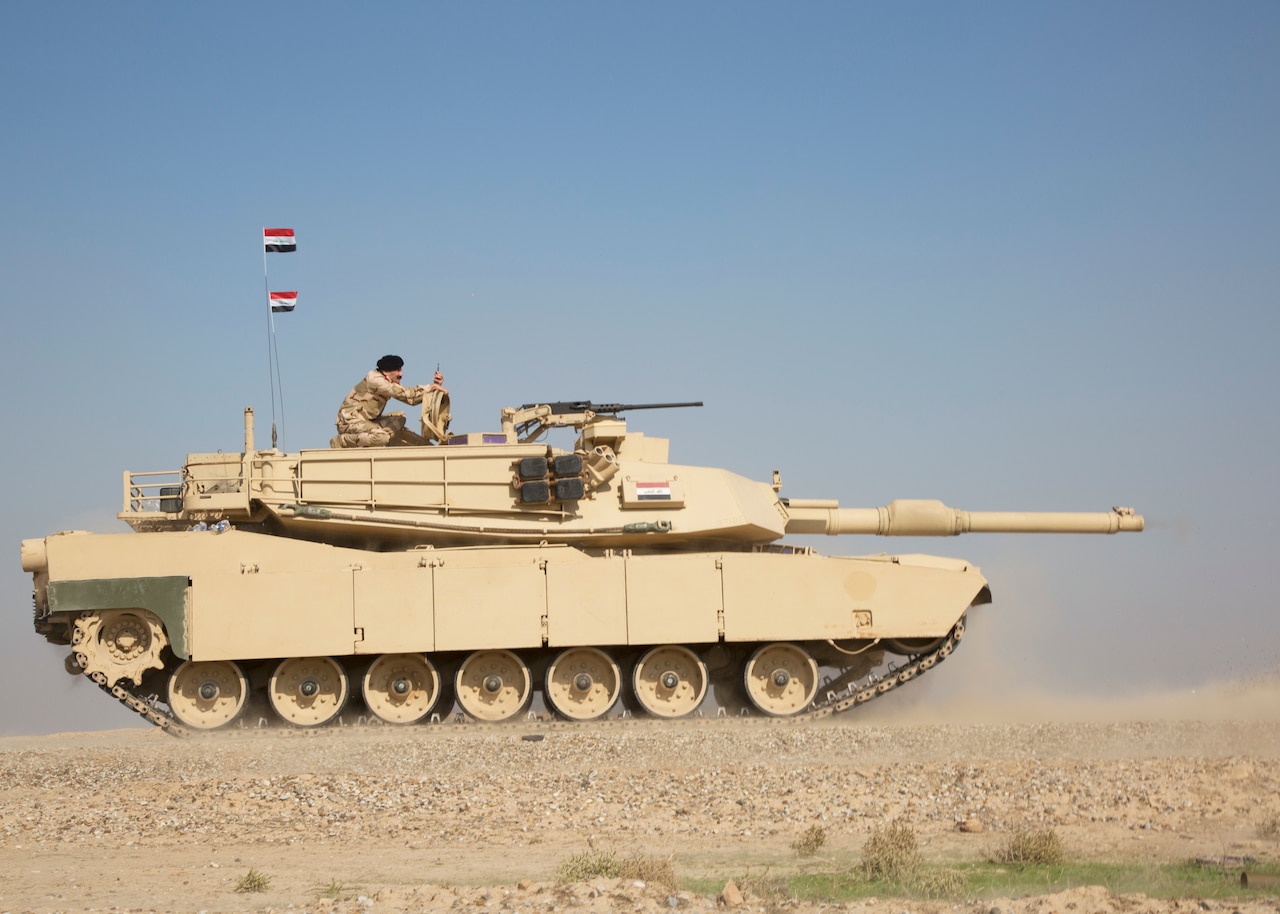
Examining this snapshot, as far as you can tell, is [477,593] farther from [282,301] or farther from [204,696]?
[282,301]

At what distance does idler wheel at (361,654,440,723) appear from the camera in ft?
65.4

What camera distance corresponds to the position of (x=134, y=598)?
1953cm

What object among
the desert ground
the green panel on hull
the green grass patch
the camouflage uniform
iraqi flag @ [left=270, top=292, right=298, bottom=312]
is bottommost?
the desert ground

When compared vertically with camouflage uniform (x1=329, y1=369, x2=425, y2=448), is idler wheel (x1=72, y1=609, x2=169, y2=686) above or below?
below

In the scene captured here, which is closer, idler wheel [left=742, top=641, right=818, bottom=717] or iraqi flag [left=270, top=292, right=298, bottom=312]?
idler wheel [left=742, top=641, right=818, bottom=717]

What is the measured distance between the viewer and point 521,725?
19.2 m

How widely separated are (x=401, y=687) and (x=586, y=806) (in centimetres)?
737

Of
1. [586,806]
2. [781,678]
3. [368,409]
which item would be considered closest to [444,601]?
[368,409]

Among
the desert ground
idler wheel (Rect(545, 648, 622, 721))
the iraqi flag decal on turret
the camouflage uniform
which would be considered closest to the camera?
the desert ground

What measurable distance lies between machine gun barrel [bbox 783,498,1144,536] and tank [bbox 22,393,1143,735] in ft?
4.93

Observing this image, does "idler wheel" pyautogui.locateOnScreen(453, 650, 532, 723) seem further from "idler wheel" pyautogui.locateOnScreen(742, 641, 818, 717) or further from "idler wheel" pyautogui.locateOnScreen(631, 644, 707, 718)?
"idler wheel" pyautogui.locateOnScreen(742, 641, 818, 717)

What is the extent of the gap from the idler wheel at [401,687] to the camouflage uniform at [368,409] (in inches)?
135

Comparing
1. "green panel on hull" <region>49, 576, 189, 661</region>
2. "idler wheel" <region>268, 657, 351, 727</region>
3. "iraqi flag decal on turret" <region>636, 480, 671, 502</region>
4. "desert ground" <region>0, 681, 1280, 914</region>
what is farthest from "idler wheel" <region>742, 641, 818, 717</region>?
"green panel on hull" <region>49, 576, 189, 661</region>

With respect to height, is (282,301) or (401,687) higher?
(282,301)
